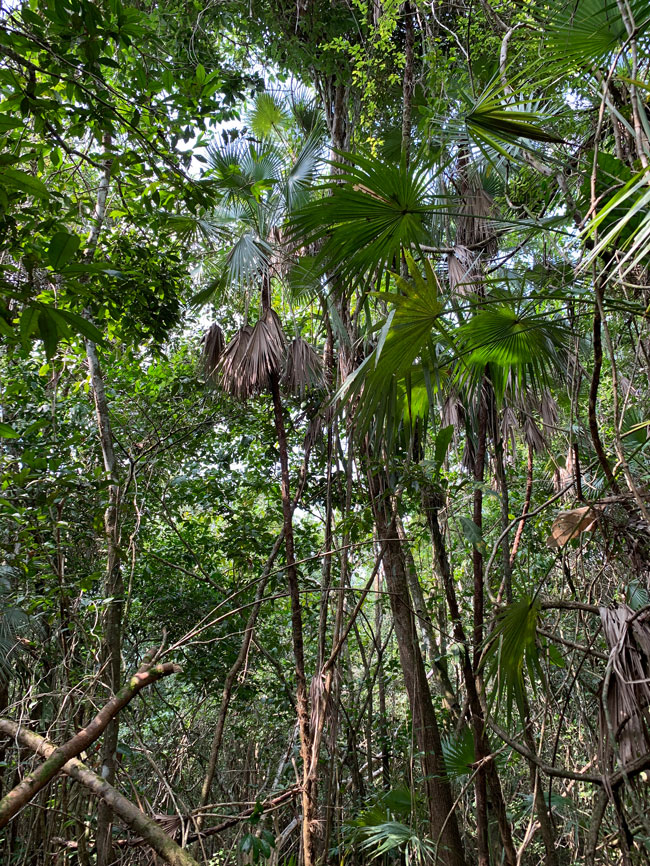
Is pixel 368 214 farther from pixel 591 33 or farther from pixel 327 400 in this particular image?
pixel 327 400

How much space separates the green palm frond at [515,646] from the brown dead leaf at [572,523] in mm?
244

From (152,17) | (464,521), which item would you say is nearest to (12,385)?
(464,521)

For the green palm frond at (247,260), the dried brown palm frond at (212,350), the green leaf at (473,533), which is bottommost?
the green leaf at (473,533)

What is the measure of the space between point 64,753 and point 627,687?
1.62 meters

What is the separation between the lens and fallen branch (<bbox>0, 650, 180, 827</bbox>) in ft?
5.10

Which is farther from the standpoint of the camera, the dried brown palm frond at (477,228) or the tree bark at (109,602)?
the dried brown palm frond at (477,228)

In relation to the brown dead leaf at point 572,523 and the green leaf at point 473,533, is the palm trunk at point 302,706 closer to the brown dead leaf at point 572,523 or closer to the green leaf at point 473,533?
the green leaf at point 473,533

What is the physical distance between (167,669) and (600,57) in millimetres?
2294

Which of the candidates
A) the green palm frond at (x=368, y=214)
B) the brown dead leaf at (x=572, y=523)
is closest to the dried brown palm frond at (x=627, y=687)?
the brown dead leaf at (x=572, y=523)

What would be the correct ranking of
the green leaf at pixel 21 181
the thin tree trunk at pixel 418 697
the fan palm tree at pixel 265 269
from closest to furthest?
1. the green leaf at pixel 21 181
2. the thin tree trunk at pixel 418 697
3. the fan palm tree at pixel 265 269

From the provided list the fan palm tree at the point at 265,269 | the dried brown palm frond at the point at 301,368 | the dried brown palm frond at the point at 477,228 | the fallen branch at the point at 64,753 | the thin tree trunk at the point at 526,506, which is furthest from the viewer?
the dried brown palm frond at the point at 301,368

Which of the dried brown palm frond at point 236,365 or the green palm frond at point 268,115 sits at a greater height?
the green palm frond at point 268,115

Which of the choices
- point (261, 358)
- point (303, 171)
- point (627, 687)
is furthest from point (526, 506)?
point (303, 171)

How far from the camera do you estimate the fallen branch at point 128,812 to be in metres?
1.66
